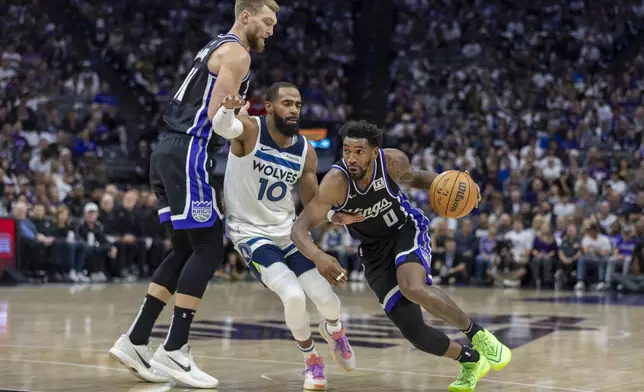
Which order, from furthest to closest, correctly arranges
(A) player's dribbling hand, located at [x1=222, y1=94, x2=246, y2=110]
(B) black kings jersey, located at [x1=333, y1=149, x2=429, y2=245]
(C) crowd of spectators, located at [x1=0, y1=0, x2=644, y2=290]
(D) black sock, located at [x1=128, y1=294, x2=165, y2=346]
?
(C) crowd of spectators, located at [x1=0, y1=0, x2=644, y2=290] < (D) black sock, located at [x1=128, y1=294, x2=165, y2=346] < (B) black kings jersey, located at [x1=333, y1=149, x2=429, y2=245] < (A) player's dribbling hand, located at [x1=222, y1=94, x2=246, y2=110]

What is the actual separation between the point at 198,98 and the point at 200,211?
0.67 metres

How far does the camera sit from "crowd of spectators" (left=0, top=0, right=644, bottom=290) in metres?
16.4

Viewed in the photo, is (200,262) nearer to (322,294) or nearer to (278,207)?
(278,207)

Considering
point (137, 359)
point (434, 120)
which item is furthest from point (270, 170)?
point (434, 120)

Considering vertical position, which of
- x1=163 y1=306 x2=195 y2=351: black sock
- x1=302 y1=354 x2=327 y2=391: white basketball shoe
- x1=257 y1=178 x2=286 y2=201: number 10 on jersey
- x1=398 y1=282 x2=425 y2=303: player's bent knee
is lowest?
x1=302 y1=354 x2=327 y2=391: white basketball shoe

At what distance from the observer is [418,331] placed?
19.4ft

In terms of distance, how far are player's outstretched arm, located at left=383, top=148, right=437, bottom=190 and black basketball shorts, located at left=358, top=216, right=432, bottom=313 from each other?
0.81 feet

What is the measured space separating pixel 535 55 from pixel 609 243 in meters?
7.58

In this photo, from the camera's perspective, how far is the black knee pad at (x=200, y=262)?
592cm

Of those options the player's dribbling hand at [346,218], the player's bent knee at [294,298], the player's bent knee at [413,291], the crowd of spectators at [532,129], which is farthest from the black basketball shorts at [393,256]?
the crowd of spectators at [532,129]

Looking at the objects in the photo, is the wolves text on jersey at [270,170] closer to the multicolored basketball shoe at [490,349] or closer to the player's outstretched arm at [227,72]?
the player's outstretched arm at [227,72]

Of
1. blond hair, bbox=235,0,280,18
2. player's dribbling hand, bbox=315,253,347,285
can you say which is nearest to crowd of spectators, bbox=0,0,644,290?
blond hair, bbox=235,0,280,18

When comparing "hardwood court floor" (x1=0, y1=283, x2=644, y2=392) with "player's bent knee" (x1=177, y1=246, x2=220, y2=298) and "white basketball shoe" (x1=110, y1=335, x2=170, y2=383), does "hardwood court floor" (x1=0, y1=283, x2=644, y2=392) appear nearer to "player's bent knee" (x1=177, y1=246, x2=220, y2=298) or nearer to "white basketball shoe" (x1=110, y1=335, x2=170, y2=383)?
"white basketball shoe" (x1=110, y1=335, x2=170, y2=383)

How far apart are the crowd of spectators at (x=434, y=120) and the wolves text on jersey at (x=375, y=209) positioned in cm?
1027
